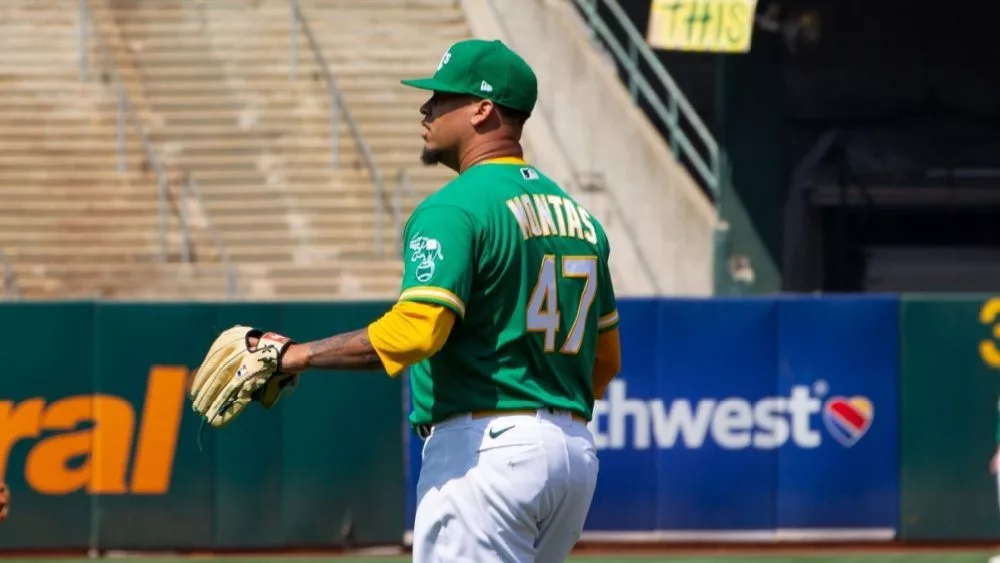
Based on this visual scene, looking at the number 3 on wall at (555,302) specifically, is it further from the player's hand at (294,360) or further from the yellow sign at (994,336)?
the yellow sign at (994,336)

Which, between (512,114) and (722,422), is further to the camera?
(722,422)

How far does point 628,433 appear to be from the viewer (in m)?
11.7

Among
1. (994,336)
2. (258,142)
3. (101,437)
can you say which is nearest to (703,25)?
(258,142)

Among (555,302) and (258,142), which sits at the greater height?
(555,302)

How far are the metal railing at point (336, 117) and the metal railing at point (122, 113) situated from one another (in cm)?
173

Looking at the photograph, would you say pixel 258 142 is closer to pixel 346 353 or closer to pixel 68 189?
pixel 68 189

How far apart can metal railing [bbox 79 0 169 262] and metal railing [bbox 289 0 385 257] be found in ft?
5.66

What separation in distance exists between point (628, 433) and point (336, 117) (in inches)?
283

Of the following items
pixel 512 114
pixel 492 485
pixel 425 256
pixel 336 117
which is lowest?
pixel 492 485

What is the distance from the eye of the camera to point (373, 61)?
18.6 m

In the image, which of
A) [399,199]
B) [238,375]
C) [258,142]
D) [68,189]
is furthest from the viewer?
[258,142]

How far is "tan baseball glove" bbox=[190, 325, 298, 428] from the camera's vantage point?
442 centimetres

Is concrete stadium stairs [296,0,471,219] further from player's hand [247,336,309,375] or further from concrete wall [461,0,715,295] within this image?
player's hand [247,336,309,375]

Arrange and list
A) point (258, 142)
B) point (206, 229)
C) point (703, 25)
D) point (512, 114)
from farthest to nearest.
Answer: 1. point (258, 142)
2. point (206, 229)
3. point (703, 25)
4. point (512, 114)
